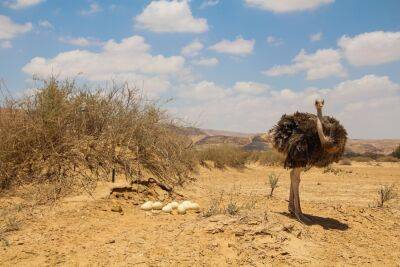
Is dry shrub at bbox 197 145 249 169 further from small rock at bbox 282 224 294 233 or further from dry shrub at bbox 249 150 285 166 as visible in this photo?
small rock at bbox 282 224 294 233

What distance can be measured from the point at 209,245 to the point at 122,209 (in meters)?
2.09

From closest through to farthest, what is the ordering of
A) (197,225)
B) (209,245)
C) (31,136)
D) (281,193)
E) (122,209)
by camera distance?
(209,245) < (197,225) < (122,209) < (31,136) < (281,193)

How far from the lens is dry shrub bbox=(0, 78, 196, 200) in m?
8.14

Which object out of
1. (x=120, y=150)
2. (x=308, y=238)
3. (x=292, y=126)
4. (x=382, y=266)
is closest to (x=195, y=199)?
(x=120, y=150)

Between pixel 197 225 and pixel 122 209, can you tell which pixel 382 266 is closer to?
pixel 197 225

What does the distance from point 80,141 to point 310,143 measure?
3979 mm

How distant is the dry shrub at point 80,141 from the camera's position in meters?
8.14

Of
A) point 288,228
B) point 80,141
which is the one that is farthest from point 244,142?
point 288,228

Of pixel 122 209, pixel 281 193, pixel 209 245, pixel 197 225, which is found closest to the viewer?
pixel 209 245

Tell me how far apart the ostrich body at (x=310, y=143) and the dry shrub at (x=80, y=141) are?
2813mm

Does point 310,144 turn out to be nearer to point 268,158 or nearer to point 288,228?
point 288,228

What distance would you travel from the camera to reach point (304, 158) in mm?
7363

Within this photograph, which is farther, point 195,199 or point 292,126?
point 195,199

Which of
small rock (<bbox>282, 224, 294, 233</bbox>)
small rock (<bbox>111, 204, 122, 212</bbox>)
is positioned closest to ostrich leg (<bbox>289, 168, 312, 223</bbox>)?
small rock (<bbox>282, 224, 294, 233</bbox>)
